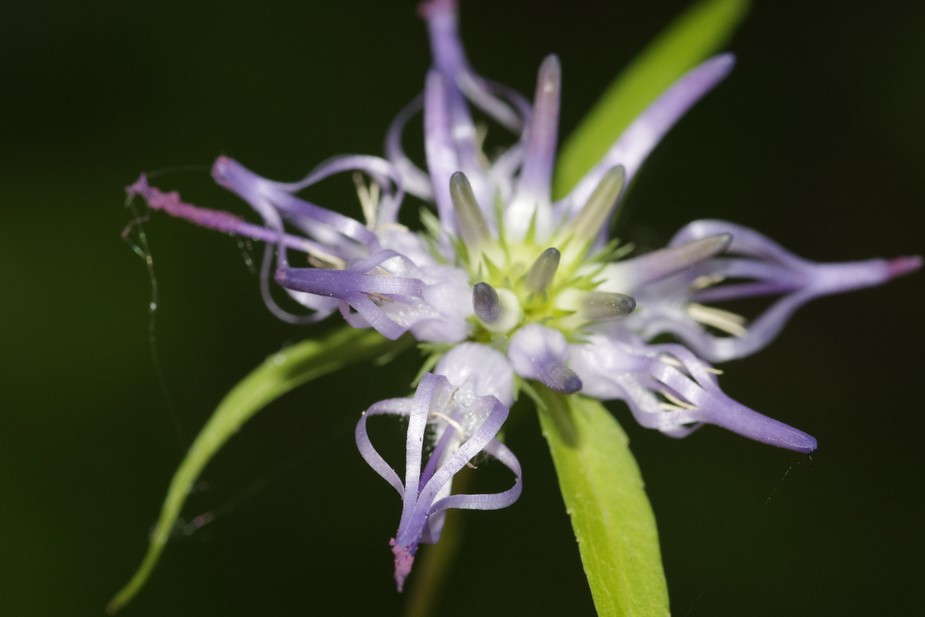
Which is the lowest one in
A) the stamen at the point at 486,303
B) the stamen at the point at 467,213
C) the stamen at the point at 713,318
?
the stamen at the point at 713,318

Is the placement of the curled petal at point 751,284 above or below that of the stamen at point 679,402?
above

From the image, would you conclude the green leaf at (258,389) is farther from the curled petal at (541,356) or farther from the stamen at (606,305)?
the stamen at (606,305)

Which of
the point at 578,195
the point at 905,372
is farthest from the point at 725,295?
the point at 905,372

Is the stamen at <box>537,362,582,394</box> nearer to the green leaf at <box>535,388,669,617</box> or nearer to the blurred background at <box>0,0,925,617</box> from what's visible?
the green leaf at <box>535,388,669,617</box>

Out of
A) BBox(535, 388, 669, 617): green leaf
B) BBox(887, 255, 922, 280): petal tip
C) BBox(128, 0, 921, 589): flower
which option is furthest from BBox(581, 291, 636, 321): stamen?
BBox(887, 255, 922, 280): petal tip

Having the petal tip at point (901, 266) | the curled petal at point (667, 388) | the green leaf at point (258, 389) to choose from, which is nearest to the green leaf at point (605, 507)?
the curled petal at point (667, 388)

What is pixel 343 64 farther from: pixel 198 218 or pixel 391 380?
pixel 198 218

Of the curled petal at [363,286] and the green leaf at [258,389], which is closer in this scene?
the curled petal at [363,286]
